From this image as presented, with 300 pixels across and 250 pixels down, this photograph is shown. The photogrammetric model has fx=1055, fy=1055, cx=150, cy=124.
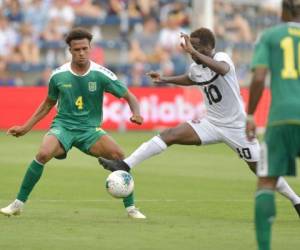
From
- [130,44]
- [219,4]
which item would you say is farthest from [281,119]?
[219,4]

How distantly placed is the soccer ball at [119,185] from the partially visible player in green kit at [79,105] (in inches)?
19.2

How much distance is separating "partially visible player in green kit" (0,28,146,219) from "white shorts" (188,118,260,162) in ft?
3.25

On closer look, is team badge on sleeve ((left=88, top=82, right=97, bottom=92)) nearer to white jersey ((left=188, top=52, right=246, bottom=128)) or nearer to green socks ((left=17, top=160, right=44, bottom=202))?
green socks ((left=17, top=160, right=44, bottom=202))

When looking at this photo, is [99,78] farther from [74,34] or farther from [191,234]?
[191,234]

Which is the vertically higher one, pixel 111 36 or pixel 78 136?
pixel 78 136

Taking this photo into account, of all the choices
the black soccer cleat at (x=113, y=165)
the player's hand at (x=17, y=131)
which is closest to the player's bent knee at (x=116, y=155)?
the black soccer cleat at (x=113, y=165)

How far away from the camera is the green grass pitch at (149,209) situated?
10008mm

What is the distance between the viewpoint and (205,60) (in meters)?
11.8

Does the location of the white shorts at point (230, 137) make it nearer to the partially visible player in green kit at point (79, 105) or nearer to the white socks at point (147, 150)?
the white socks at point (147, 150)

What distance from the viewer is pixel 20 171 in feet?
59.3

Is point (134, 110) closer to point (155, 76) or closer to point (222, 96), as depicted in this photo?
point (155, 76)

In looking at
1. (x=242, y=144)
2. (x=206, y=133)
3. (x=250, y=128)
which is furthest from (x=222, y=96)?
(x=250, y=128)

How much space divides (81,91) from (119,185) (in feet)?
4.59

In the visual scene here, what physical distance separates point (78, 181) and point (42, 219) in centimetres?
506
